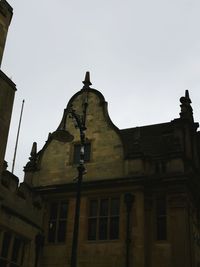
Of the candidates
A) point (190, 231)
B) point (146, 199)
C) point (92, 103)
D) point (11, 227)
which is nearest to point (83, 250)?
point (146, 199)

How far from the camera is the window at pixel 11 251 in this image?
13944 mm

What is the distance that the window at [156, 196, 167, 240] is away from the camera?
65.8ft

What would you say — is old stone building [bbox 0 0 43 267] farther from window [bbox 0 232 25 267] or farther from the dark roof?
the dark roof

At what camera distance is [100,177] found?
22062 mm

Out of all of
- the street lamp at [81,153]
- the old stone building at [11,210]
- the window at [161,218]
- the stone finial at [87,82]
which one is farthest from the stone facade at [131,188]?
the old stone building at [11,210]

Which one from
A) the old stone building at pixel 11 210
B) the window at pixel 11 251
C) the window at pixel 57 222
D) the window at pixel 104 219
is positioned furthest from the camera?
the window at pixel 57 222

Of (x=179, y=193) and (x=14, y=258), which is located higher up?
(x=179, y=193)

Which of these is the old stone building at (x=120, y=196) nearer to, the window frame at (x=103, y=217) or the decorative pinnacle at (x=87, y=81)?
the window frame at (x=103, y=217)

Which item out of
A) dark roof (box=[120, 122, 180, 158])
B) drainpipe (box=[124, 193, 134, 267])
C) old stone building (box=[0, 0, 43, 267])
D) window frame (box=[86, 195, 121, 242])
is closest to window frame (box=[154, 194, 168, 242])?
drainpipe (box=[124, 193, 134, 267])

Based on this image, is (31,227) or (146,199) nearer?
(31,227)

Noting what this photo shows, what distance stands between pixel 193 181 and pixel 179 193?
1.26 meters

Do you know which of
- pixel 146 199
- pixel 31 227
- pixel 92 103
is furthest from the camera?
pixel 92 103

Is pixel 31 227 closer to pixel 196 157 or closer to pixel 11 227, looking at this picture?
pixel 11 227

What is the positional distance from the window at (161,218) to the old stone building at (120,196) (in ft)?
0.16
